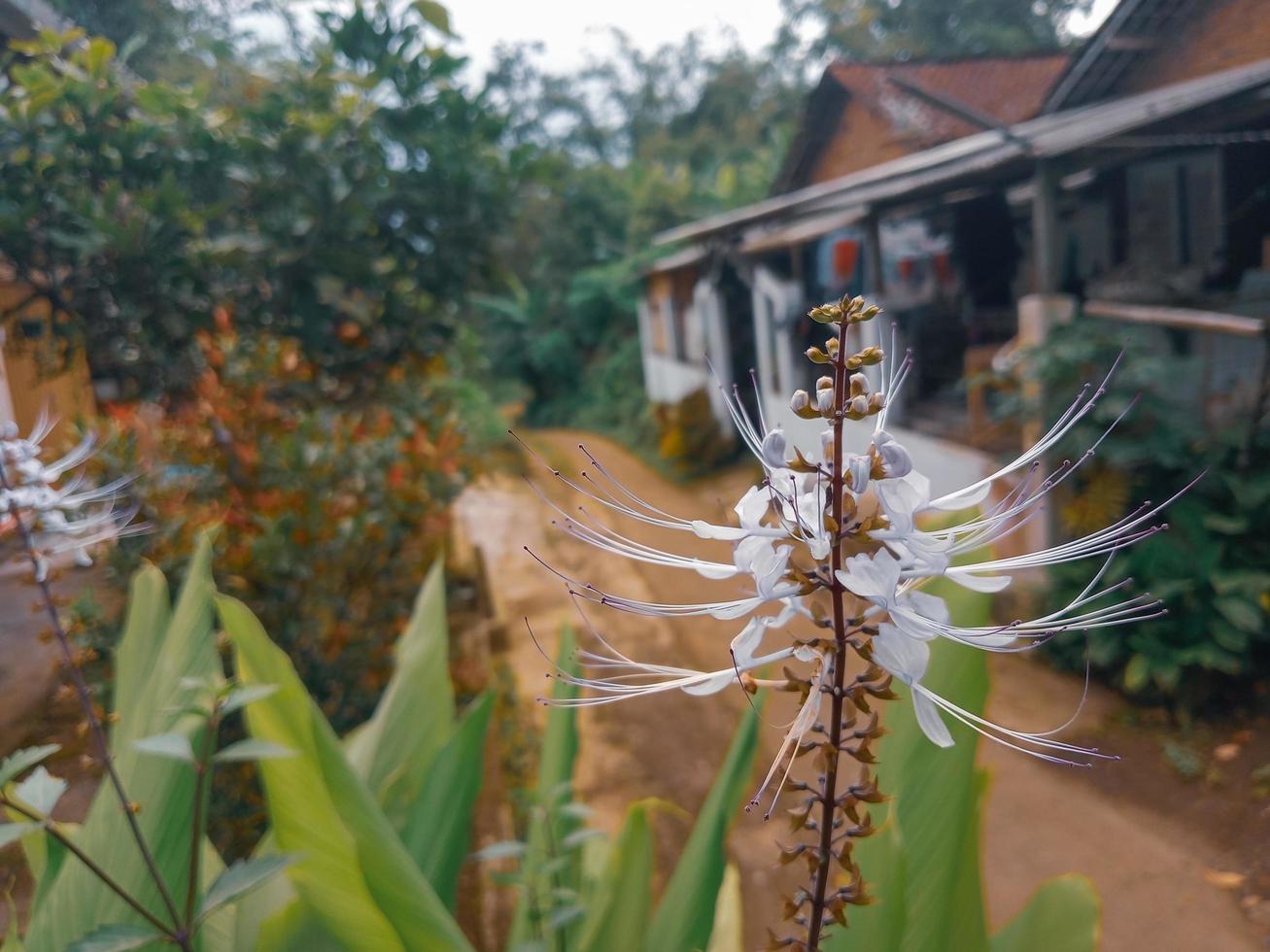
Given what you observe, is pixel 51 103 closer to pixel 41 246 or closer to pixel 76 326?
pixel 41 246

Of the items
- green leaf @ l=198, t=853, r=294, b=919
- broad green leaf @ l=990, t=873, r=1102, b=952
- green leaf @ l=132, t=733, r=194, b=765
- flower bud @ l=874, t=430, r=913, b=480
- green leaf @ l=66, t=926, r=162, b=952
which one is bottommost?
broad green leaf @ l=990, t=873, r=1102, b=952

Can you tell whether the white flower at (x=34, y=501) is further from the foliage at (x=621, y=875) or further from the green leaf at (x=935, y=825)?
the green leaf at (x=935, y=825)

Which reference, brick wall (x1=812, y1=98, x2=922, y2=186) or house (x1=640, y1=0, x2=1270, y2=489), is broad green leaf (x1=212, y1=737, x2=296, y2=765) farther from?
brick wall (x1=812, y1=98, x2=922, y2=186)

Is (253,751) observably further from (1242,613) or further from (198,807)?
(1242,613)

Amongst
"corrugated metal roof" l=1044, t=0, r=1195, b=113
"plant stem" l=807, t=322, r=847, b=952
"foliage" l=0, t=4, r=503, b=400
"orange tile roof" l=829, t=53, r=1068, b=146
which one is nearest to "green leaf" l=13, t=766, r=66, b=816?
"plant stem" l=807, t=322, r=847, b=952

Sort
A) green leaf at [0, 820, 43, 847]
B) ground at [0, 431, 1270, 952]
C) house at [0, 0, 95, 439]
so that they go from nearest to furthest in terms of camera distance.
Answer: green leaf at [0, 820, 43, 847] < ground at [0, 431, 1270, 952] < house at [0, 0, 95, 439]

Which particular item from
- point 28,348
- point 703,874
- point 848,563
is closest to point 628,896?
point 703,874
